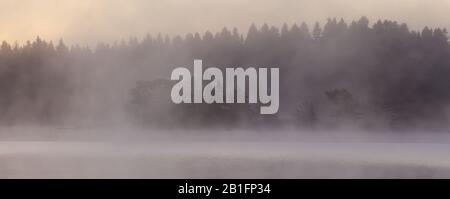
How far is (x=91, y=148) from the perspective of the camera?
5.30 m

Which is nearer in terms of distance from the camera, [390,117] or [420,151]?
[390,117]

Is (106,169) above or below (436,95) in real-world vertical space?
below

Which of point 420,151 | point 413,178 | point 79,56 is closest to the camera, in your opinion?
point 413,178

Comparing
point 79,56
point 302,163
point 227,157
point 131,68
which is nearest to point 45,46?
point 79,56

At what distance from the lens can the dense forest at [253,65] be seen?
5.10m

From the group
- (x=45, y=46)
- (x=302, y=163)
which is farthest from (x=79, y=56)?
(x=302, y=163)

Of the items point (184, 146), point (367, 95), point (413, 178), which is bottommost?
point (413, 178)

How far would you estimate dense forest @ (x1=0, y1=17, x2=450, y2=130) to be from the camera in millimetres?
5098

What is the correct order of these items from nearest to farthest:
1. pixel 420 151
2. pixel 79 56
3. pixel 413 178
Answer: pixel 413 178, pixel 79 56, pixel 420 151

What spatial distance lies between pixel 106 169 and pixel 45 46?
1.04 meters

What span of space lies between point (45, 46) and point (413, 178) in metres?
2.90

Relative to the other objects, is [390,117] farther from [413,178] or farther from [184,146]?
[184,146]

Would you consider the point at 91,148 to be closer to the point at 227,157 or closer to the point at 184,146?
the point at 184,146

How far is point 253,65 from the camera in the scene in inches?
197
